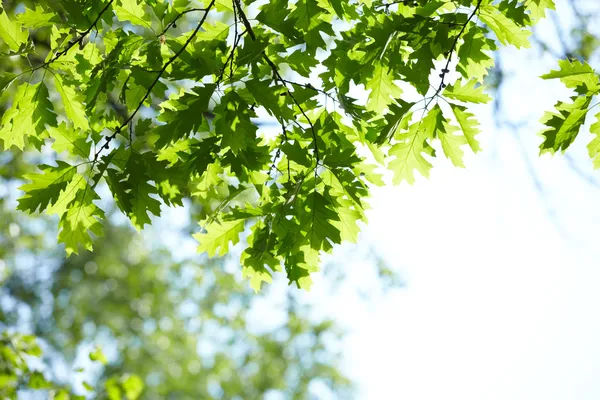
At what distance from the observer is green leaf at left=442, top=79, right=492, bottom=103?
1.98 metres

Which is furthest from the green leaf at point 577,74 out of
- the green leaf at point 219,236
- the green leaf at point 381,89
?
the green leaf at point 219,236

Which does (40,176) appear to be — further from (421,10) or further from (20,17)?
(421,10)

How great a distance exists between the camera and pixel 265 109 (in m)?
1.81

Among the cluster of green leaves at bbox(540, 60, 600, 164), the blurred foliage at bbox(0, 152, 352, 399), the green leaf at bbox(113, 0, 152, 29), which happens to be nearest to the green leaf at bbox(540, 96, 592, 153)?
the cluster of green leaves at bbox(540, 60, 600, 164)

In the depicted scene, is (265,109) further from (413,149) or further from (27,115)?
(27,115)

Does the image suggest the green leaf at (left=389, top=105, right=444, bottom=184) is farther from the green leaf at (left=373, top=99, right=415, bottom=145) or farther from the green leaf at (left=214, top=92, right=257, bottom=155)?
the green leaf at (left=214, top=92, right=257, bottom=155)

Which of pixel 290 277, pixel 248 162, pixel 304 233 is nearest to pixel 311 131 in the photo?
pixel 248 162

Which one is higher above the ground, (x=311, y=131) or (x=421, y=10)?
(x=421, y=10)

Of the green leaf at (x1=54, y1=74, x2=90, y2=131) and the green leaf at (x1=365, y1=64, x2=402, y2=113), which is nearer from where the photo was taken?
the green leaf at (x1=365, y1=64, x2=402, y2=113)

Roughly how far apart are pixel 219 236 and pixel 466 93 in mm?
1075

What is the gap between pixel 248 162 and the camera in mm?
1897

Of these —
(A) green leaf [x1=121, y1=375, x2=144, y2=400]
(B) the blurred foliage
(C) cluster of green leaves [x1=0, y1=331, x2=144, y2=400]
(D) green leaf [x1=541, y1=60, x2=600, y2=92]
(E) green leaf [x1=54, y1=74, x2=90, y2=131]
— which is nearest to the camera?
(D) green leaf [x1=541, y1=60, x2=600, y2=92]

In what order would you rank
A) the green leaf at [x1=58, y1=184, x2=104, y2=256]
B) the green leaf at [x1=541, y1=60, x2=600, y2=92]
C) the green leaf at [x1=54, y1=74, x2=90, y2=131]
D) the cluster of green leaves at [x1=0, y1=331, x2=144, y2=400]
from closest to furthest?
1. the green leaf at [x1=541, y1=60, x2=600, y2=92]
2. the green leaf at [x1=58, y1=184, x2=104, y2=256]
3. the green leaf at [x1=54, y1=74, x2=90, y2=131]
4. the cluster of green leaves at [x1=0, y1=331, x2=144, y2=400]

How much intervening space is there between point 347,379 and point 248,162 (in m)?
16.7
